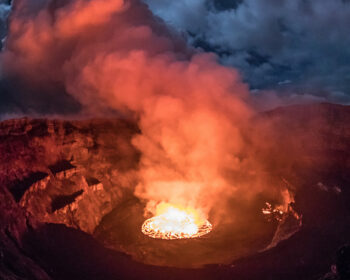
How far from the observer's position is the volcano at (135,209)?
7.64 meters

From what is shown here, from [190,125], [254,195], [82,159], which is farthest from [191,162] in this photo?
[82,159]

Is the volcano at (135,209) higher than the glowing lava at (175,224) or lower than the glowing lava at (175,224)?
higher

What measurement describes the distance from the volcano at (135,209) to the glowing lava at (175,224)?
403 millimetres

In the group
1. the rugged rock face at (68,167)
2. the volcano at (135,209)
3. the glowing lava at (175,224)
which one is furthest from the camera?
the glowing lava at (175,224)

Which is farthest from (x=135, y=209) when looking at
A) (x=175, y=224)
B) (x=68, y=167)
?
(x=68, y=167)

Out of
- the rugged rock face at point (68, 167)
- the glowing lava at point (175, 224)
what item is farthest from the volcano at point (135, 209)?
the glowing lava at point (175, 224)

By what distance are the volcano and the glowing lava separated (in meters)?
0.40

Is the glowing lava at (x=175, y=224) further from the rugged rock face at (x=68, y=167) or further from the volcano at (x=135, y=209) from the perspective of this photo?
the rugged rock face at (x=68, y=167)

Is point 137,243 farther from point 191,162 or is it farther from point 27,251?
point 191,162

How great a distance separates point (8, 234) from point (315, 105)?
42.5 feet

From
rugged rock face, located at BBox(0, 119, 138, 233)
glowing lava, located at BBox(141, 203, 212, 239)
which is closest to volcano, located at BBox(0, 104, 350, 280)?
rugged rock face, located at BBox(0, 119, 138, 233)

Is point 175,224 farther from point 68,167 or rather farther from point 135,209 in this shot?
point 68,167

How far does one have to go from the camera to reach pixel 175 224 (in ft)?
40.4

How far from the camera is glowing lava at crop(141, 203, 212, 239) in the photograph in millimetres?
11602
